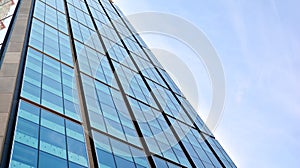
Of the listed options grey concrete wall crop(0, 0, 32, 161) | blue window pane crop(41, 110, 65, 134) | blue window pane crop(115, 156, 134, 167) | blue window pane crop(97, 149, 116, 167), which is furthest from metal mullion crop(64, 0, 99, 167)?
grey concrete wall crop(0, 0, 32, 161)

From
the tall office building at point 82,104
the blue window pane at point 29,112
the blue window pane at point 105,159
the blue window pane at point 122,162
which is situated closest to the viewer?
the tall office building at point 82,104

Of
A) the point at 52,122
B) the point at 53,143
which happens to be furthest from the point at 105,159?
the point at 53,143

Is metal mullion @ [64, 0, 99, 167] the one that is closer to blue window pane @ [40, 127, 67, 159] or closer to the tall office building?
the tall office building

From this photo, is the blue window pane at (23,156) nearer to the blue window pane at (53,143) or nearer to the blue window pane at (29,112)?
the blue window pane at (53,143)

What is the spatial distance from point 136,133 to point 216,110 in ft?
49.7

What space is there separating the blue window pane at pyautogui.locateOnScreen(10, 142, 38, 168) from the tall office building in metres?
0.04

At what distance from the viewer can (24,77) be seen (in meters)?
19.5

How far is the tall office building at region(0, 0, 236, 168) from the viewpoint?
636 inches

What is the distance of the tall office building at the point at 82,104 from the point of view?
1616 cm

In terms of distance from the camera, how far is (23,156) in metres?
14.0

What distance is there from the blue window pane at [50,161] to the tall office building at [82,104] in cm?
5

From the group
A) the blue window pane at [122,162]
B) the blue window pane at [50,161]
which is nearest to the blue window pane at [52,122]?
the blue window pane at [50,161]


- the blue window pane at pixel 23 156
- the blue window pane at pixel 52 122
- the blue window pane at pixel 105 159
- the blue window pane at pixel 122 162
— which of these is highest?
the blue window pane at pixel 122 162

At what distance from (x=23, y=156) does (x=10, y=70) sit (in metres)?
6.92
